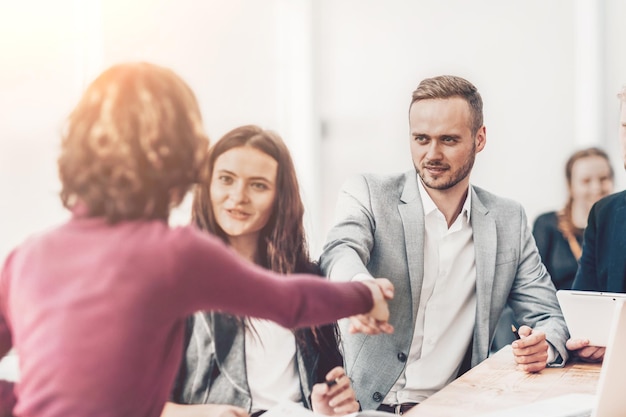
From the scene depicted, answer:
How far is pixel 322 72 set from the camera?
2.11 meters

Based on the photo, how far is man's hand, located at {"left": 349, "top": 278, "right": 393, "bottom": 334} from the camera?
5.85 feet

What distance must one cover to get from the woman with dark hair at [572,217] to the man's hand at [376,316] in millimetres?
664

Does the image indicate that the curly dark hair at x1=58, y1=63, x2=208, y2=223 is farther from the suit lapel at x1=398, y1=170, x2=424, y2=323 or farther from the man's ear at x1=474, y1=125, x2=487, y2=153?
the man's ear at x1=474, y1=125, x2=487, y2=153

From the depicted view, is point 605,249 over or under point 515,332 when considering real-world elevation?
over

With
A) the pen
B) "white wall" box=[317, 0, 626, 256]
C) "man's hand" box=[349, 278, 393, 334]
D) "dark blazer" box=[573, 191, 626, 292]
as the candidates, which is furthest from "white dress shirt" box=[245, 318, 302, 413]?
"dark blazer" box=[573, 191, 626, 292]

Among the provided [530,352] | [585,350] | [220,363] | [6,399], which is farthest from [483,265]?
[6,399]

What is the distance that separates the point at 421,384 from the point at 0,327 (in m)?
1.09

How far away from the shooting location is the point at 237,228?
5.86ft

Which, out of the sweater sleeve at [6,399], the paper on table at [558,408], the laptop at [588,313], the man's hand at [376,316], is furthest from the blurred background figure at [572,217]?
the sweater sleeve at [6,399]

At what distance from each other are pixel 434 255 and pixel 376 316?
363mm

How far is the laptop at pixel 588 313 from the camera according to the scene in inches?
82.0

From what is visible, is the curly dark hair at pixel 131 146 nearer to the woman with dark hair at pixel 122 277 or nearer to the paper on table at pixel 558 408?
the woman with dark hair at pixel 122 277

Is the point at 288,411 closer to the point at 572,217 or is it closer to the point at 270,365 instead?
the point at 270,365

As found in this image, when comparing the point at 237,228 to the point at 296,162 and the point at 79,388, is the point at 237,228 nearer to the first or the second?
the point at 296,162
